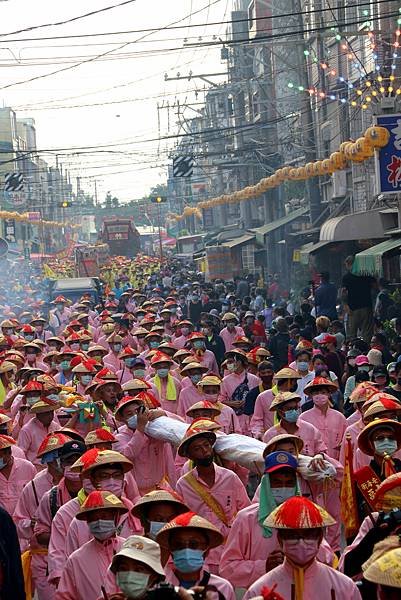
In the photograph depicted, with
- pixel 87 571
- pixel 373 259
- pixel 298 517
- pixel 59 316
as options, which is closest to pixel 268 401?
A: pixel 87 571

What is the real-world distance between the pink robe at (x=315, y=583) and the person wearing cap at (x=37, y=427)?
19.3 ft

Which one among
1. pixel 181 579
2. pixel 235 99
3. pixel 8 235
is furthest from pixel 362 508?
pixel 8 235

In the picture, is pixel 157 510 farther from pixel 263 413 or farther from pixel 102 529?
pixel 263 413

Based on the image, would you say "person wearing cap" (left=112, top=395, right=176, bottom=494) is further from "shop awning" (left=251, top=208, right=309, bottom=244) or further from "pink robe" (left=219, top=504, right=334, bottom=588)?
"shop awning" (left=251, top=208, right=309, bottom=244)

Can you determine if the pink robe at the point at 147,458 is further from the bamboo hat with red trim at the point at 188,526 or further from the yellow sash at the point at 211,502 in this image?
the bamboo hat with red trim at the point at 188,526

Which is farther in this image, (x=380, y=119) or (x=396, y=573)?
(x=380, y=119)

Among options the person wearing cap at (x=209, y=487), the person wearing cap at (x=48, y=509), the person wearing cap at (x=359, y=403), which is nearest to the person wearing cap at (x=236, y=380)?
the person wearing cap at (x=359, y=403)

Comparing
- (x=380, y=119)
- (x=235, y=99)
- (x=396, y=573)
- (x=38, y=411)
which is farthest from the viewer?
(x=235, y=99)

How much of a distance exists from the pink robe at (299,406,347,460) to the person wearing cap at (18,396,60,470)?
2.24 m

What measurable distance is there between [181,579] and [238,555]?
144 centimetres

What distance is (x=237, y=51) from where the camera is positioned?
184ft

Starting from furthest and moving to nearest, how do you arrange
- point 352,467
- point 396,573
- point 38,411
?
point 38,411, point 352,467, point 396,573

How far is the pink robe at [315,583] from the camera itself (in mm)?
5629

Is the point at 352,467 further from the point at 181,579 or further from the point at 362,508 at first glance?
the point at 181,579
